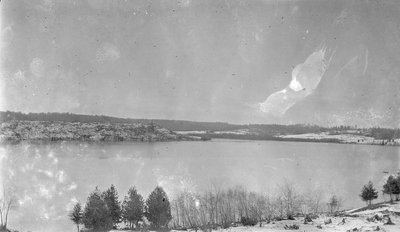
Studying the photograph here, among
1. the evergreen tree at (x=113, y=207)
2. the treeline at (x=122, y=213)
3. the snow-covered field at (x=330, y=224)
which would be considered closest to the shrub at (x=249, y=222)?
the snow-covered field at (x=330, y=224)

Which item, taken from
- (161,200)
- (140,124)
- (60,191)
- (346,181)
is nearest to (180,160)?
(60,191)

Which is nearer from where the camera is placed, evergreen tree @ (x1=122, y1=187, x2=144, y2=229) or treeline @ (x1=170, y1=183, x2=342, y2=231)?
evergreen tree @ (x1=122, y1=187, x2=144, y2=229)

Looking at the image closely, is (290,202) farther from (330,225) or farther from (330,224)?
(330,225)

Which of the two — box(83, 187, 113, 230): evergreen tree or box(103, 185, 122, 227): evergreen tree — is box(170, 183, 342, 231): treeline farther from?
box(83, 187, 113, 230): evergreen tree

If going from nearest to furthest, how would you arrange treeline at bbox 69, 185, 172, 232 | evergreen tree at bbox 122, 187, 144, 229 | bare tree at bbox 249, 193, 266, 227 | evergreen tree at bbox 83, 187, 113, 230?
evergreen tree at bbox 83, 187, 113, 230 → treeline at bbox 69, 185, 172, 232 → evergreen tree at bbox 122, 187, 144, 229 → bare tree at bbox 249, 193, 266, 227

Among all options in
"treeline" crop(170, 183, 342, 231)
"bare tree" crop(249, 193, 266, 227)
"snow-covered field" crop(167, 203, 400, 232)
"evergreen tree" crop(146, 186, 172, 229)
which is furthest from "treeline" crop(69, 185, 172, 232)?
"bare tree" crop(249, 193, 266, 227)

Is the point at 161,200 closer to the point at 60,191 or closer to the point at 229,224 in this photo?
the point at 229,224

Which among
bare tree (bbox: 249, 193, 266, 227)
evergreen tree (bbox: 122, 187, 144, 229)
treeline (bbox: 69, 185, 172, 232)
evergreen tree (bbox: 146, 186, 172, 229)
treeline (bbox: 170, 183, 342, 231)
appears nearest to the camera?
treeline (bbox: 69, 185, 172, 232)
